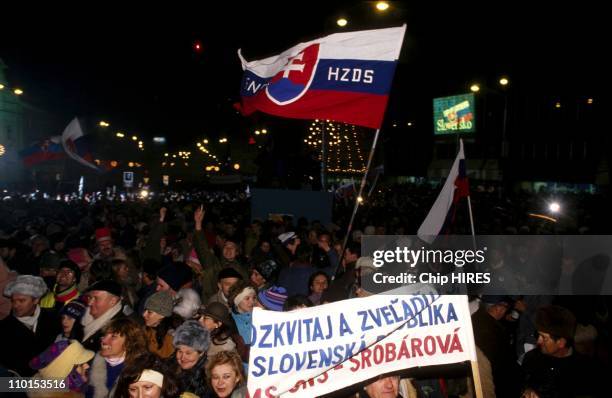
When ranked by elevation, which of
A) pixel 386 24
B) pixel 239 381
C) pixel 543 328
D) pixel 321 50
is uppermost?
pixel 386 24

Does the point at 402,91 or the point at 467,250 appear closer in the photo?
the point at 467,250

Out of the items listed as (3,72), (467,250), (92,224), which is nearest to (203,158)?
(3,72)

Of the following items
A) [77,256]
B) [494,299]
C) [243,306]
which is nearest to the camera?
[243,306]

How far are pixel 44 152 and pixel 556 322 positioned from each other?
800 inches

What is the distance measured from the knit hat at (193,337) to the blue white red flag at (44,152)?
18.0 m

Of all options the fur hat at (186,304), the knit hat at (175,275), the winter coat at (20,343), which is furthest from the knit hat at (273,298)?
the winter coat at (20,343)

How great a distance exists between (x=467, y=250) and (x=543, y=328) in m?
4.77

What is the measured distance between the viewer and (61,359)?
3.78 metres

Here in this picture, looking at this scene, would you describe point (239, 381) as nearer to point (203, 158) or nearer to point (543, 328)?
point (543, 328)

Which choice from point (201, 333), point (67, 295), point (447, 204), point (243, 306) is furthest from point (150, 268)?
point (447, 204)

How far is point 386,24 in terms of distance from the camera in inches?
A: 981

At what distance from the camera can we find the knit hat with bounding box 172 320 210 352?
3799mm

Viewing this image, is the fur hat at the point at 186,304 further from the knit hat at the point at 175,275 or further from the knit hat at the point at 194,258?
the knit hat at the point at 194,258

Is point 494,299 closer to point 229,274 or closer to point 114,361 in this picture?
point 229,274
